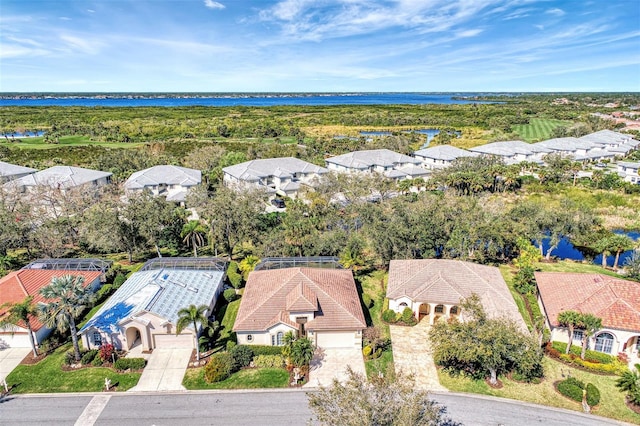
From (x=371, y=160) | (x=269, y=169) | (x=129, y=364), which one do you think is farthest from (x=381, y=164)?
(x=129, y=364)

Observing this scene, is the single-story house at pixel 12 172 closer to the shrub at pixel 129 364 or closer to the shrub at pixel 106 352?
the shrub at pixel 106 352

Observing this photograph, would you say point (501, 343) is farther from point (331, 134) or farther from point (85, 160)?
point (331, 134)

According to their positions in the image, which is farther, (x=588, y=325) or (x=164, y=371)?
(x=164, y=371)

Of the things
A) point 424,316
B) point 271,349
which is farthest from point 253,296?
point 424,316

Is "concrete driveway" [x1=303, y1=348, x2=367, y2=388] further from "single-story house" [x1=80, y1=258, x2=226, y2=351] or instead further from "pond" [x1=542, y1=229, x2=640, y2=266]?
"pond" [x1=542, y1=229, x2=640, y2=266]

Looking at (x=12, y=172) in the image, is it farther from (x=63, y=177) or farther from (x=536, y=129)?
(x=536, y=129)
